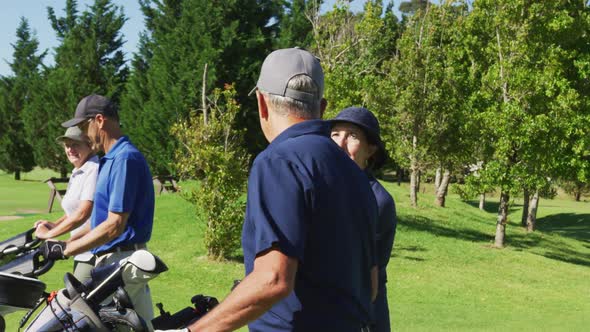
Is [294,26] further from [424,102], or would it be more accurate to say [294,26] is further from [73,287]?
[73,287]

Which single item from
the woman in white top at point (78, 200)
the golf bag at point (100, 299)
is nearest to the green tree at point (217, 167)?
the woman in white top at point (78, 200)

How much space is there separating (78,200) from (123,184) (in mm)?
932

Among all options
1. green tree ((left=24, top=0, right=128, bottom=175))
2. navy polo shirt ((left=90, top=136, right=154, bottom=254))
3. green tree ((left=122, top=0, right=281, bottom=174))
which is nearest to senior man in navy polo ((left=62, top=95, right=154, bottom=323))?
navy polo shirt ((left=90, top=136, right=154, bottom=254))

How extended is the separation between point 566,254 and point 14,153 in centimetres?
3790

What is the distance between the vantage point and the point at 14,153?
171 ft

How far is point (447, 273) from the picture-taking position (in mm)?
19141

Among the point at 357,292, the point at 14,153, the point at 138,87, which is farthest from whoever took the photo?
the point at 14,153

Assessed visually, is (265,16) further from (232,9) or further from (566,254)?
(566,254)

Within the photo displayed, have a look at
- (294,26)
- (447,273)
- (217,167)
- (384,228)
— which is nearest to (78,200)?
(384,228)

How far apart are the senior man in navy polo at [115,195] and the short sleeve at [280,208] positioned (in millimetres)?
2372

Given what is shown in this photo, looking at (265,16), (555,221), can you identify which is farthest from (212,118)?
(555,221)

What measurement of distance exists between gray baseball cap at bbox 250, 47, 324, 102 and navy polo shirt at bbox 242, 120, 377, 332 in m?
0.12

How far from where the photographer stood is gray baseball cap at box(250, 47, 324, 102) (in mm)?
2689

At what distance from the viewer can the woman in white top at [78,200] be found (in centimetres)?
510
